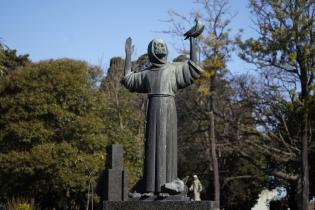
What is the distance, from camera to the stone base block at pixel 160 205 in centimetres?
792

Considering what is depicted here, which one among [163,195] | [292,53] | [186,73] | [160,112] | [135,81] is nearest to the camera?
[163,195]

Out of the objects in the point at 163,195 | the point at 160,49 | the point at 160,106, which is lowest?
the point at 163,195

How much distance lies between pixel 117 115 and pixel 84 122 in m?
6.47

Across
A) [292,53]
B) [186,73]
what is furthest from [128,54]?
[292,53]

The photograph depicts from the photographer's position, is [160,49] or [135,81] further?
[135,81]

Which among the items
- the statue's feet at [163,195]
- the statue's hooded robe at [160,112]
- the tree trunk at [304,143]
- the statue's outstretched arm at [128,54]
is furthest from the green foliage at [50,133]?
the statue's feet at [163,195]

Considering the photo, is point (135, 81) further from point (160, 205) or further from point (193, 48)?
point (160, 205)

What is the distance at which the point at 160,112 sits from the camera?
8.76 meters

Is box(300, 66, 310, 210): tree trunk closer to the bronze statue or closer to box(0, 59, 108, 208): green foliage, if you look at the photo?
box(0, 59, 108, 208): green foliage

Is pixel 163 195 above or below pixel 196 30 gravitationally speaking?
below

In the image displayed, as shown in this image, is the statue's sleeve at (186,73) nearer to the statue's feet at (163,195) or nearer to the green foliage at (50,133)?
the statue's feet at (163,195)

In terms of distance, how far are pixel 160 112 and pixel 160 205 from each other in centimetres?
160

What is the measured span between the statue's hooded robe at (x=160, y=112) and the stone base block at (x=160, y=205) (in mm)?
428

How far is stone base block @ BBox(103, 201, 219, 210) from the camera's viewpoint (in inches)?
312
